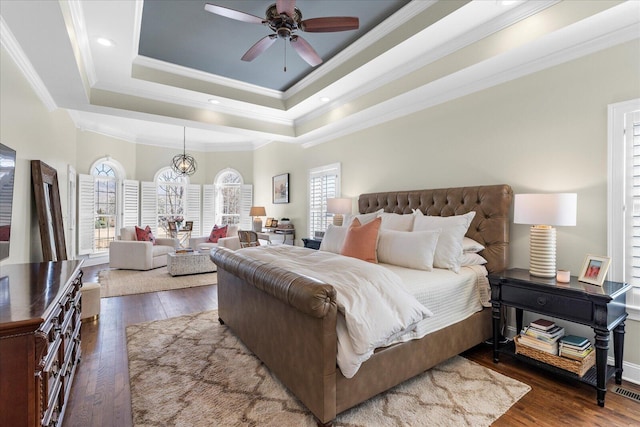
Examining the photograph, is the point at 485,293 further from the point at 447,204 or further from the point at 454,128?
the point at 454,128

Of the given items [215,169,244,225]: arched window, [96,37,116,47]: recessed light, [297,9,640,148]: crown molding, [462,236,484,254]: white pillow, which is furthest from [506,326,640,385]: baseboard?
[215,169,244,225]: arched window

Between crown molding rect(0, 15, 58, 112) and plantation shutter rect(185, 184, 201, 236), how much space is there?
15.9ft

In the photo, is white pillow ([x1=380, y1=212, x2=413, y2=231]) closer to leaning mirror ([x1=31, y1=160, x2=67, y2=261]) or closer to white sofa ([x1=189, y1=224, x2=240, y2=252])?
leaning mirror ([x1=31, y1=160, x2=67, y2=261])

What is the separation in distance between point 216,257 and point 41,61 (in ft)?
8.05

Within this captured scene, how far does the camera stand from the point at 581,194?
254 centimetres

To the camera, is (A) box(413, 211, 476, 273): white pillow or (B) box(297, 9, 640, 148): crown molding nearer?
(B) box(297, 9, 640, 148): crown molding

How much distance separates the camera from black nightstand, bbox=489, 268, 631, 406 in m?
2.01

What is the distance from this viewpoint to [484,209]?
304cm

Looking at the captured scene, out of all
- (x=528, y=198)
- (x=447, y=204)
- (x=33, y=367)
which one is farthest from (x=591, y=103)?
(x=33, y=367)

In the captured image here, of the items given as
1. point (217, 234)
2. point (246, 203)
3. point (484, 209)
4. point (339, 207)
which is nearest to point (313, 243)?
point (339, 207)

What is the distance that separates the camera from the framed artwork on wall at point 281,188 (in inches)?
271

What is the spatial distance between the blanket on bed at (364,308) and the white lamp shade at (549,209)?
1.24m

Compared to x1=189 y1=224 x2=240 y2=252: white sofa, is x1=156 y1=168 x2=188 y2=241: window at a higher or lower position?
higher

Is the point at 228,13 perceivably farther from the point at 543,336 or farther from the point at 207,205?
the point at 207,205
